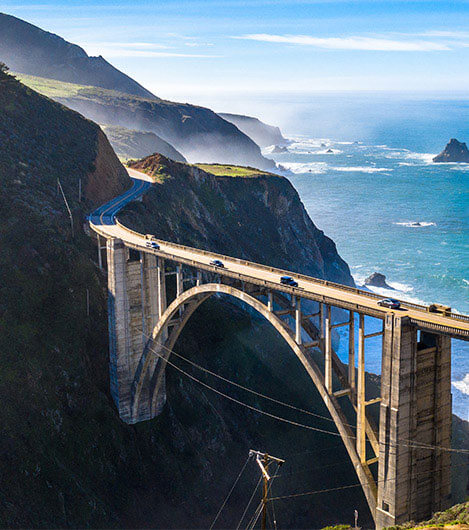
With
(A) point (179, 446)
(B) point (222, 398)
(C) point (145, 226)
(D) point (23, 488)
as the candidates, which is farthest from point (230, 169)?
(D) point (23, 488)

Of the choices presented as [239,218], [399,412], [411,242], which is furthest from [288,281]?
[411,242]

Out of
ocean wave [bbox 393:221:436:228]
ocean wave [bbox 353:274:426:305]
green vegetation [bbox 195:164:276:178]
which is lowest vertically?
ocean wave [bbox 353:274:426:305]

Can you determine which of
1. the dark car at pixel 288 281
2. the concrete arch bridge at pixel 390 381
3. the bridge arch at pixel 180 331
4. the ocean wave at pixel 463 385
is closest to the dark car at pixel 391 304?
the concrete arch bridge at pixel 390 381

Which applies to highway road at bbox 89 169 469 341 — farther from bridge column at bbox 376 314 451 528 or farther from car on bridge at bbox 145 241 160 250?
bridge column at bbox 376 314 451 528

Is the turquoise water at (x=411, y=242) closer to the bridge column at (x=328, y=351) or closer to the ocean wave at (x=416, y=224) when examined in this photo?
the ocean wave at (x=416, y=224)

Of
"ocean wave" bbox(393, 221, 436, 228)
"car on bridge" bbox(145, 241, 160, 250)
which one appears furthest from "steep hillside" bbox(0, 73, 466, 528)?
"ocean wave" bbox(393, 221, 436, 228)

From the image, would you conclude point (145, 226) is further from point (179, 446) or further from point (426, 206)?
point (426, 206)
